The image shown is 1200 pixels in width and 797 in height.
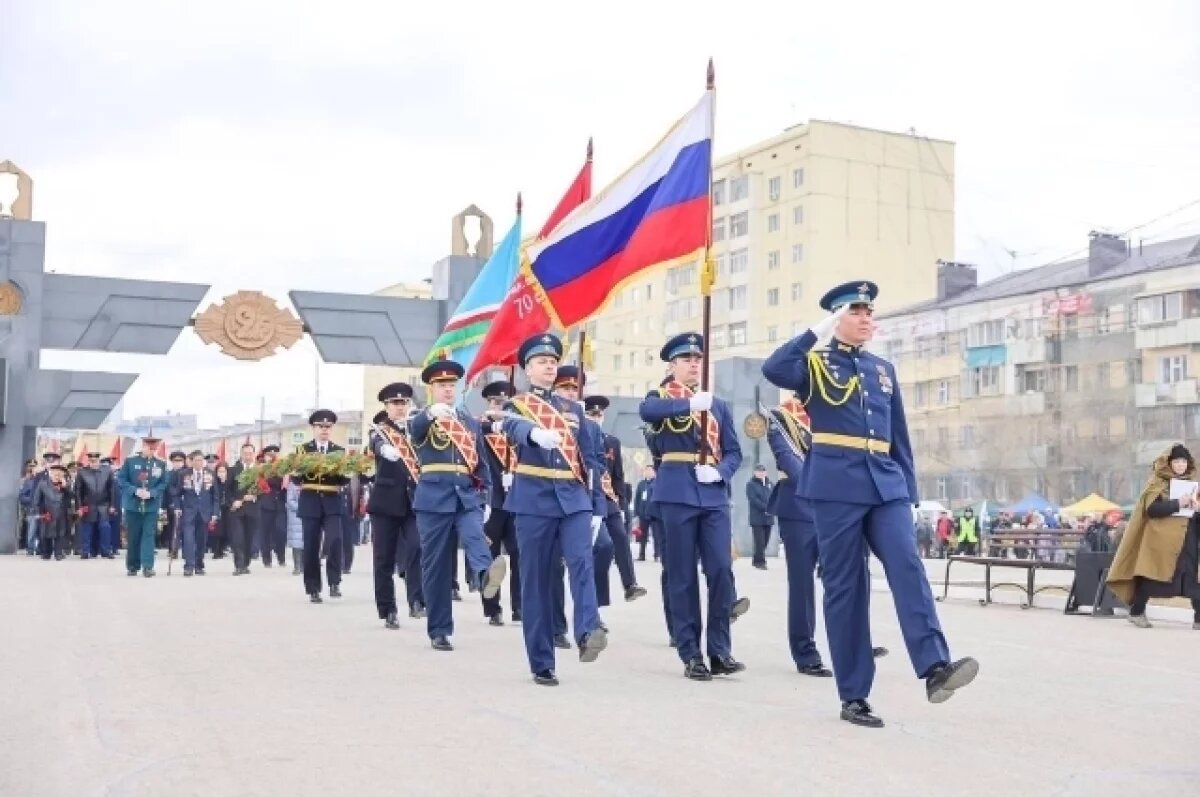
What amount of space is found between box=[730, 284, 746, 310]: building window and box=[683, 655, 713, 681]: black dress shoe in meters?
74.5

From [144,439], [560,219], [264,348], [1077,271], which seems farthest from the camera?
[1077,271]

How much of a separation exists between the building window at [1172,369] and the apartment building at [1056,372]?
0.16 feet

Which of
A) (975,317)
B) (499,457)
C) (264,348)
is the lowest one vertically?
(499,457)

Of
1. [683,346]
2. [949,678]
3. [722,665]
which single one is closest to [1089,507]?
[683,346]

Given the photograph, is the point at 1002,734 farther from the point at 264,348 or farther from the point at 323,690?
the point at 264,348

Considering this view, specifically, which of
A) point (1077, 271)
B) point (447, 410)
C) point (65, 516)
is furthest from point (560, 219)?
point (1077, 271)

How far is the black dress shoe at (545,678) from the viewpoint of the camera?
30.5 ft

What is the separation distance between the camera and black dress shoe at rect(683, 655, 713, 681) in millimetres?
9617

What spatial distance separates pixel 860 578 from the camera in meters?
8.22

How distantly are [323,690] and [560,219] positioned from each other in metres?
5.88

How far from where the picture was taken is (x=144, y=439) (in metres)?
22.2

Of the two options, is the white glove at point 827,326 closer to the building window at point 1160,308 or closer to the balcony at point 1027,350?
the building window at point 1160,308

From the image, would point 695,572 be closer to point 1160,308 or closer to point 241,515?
point 241,515

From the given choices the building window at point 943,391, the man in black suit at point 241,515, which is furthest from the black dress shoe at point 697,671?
the building window at point 943,391
